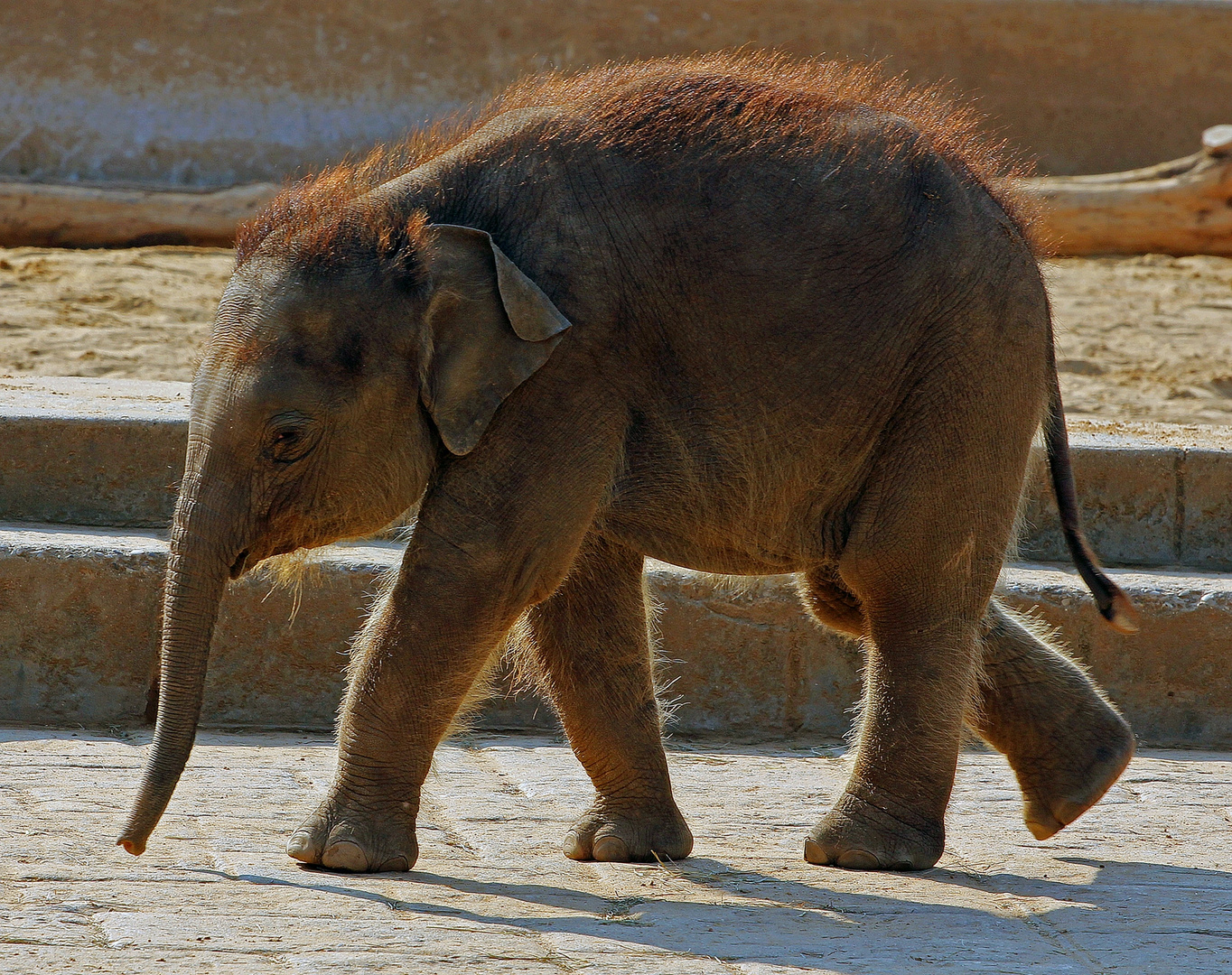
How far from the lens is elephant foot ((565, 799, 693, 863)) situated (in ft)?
14.3

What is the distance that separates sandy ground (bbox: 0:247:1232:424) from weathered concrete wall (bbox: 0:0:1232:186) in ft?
3.40

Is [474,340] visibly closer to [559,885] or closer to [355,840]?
[355,840]

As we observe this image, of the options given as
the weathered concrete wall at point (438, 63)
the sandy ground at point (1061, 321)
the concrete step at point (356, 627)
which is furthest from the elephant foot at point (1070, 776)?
the weathered concrete wall at point (438, 63)

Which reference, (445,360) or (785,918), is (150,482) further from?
(785,918)

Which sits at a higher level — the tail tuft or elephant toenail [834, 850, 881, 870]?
the tail tuft

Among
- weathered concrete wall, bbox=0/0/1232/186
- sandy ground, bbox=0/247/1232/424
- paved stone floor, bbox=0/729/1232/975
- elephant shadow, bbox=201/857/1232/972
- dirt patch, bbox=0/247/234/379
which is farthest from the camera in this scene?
weathered concrete wall, bbox=0/0/1232/186

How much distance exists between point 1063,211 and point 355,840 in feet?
29.8

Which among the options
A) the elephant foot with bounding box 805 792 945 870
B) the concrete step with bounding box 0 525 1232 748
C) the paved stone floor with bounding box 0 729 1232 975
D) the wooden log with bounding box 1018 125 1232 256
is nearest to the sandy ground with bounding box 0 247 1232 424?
the wooden log with bounding box 1018 125 1232 256

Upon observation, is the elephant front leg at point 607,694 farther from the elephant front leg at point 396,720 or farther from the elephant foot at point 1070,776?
the elephant foot at point 1070,776

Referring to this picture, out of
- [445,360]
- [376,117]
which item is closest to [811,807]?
[445,360]

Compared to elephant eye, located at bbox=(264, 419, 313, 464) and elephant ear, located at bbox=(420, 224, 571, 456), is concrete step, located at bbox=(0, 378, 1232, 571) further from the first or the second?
elephant ear, located at bbox=(420, 224, 571, 456)

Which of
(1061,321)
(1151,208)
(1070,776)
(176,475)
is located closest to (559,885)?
(1070,776)

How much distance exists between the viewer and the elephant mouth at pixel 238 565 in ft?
12.9

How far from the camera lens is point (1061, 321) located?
10.5 m
